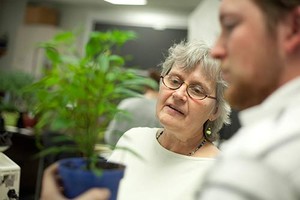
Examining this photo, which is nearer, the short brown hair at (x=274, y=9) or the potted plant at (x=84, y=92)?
the short brown hair at (x=274, y=9)

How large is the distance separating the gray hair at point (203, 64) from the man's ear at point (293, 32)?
Result: 2.56ft

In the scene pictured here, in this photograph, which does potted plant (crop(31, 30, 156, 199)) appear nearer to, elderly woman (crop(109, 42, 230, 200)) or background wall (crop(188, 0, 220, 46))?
elderly woman (crop(109, 42, 230, 200))

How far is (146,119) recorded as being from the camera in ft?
7.35

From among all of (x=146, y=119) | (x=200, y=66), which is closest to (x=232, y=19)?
(x=200, y=66)

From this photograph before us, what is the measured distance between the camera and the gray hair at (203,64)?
1.41 meters

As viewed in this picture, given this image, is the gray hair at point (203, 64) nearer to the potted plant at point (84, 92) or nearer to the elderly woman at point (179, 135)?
the elderly woman at point (179, 135)

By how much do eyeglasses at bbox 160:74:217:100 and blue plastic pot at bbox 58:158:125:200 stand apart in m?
0.71

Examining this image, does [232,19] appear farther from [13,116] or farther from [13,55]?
[13,55]

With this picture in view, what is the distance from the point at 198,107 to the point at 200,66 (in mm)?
163

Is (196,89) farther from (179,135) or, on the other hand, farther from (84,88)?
(84,88)

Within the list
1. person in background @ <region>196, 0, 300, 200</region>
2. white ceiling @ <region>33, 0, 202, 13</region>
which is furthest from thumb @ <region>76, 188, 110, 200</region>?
white ceiling @ <region>33, 0, 202, 13</region>

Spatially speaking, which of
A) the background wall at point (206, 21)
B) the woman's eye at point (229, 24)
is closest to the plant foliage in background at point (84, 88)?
the woman's eye at point (229, 24)

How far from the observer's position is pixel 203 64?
1.40 metres

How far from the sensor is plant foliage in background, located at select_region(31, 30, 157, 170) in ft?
2.39
